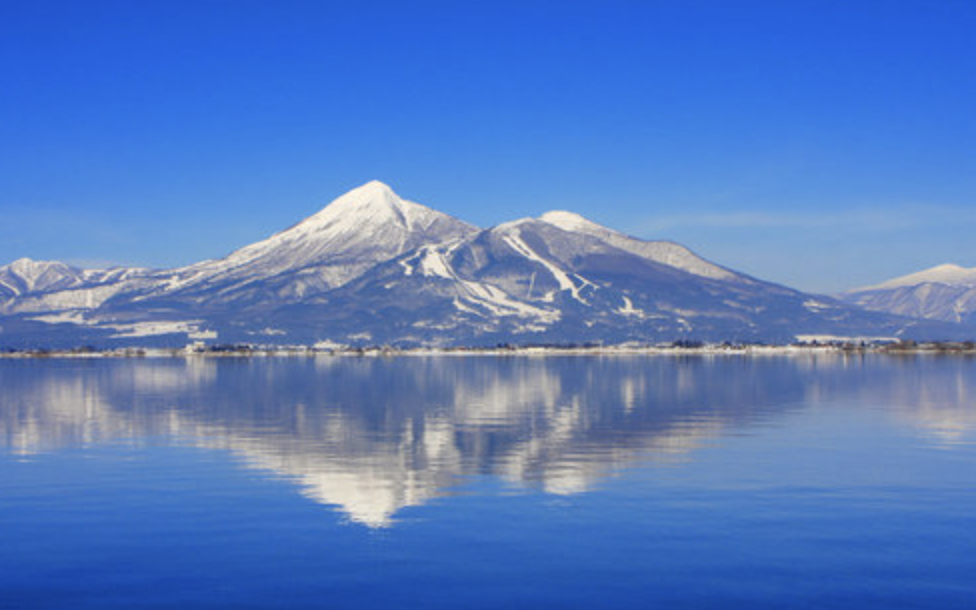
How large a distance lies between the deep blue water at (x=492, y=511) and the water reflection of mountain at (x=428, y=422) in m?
0.39

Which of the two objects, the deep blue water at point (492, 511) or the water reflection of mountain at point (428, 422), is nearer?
the deep blue water at point (492, 511)

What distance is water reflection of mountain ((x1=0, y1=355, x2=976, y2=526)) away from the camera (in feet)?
149

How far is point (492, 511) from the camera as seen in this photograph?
120ft

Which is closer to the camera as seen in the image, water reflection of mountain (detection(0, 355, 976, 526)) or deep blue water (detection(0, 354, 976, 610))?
deep blue water (detection(0, 354, 976, 610))

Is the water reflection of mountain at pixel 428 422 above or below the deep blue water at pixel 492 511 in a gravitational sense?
above

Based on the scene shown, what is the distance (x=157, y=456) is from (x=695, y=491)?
90.0 feet

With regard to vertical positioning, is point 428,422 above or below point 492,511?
above

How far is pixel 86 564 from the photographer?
97.8 feet

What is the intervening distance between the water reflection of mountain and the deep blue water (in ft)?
1.27

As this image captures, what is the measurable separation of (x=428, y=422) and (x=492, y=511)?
33070mm

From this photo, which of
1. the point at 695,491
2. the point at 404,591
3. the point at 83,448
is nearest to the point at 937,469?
the point at 695,491

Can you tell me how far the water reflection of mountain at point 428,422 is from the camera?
149 ft

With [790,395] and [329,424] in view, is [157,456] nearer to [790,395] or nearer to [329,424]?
[329,424]

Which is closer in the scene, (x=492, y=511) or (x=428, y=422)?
(x=492, y=511)
